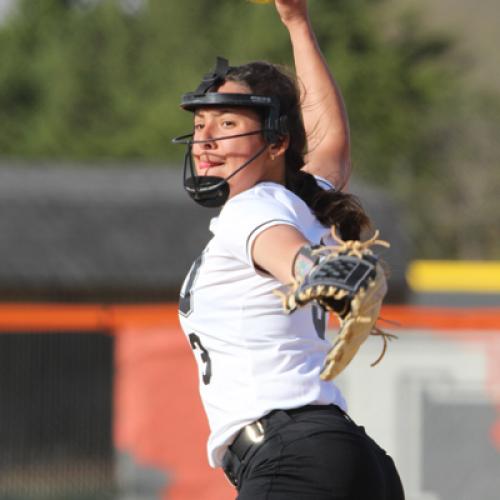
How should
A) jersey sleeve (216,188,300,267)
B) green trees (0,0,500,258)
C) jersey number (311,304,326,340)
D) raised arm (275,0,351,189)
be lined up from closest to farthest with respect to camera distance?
jersey sleeve (216,188,300,267) < jersey number (311,304,326,340) < raised arm (275,0,351,189) < green trees (0,0,500,258)

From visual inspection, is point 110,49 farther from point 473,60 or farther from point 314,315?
point 314,315

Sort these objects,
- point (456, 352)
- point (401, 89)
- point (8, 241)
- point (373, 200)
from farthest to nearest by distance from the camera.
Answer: point (401, 89) < point (373, 200) < point (8, 241) < point (456, 352)

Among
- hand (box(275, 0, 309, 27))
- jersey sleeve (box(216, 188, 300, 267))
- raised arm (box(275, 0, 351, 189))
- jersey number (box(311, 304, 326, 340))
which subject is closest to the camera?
jersey sleeve (box(216, 188, 300, 267))

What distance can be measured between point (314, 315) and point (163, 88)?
31626mm

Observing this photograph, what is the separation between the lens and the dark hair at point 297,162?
350 centimetres

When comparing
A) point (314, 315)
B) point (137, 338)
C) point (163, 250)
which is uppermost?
point (314, 315)

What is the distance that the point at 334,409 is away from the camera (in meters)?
3.43

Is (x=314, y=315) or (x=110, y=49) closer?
(x=314, y=315)

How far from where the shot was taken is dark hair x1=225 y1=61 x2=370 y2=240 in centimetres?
350

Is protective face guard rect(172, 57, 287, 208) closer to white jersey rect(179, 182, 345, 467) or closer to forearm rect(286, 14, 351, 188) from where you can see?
white jersey rect(179, 182, 345, 467)

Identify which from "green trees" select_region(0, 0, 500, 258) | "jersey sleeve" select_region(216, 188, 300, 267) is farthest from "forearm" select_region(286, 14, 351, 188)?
"green trees" select_region(0, 0, 500, 258)

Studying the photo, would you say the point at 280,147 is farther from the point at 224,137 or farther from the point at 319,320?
the point at 319,320

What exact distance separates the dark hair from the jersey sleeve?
0.92 feet

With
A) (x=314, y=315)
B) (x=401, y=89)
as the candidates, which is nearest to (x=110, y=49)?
(x=401, y=89)
